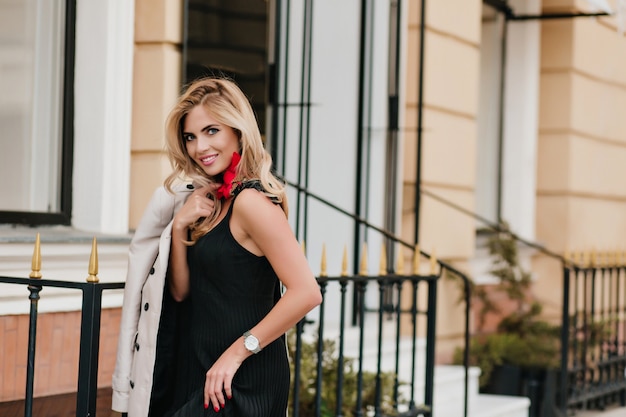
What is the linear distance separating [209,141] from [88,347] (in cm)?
71

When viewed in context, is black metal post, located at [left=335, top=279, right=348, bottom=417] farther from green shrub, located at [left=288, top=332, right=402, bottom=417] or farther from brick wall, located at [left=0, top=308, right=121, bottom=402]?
brick wall, located at [left=0, top=308, right=121, bottom=402]

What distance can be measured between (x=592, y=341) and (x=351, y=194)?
8.27 feet

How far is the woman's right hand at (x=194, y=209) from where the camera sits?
11.3 feet

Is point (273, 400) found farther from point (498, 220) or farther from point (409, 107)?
point (498, 220)

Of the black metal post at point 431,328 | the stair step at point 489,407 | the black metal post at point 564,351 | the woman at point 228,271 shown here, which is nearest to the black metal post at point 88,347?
the woman at point 228,271

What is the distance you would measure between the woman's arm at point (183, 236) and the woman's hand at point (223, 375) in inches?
10.8

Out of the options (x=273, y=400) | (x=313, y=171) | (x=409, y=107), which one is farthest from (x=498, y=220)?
(x=273, y=400)

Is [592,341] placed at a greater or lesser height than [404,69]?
lesser

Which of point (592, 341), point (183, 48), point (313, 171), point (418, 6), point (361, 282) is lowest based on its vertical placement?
point (592, 341)

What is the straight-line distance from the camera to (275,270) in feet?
10.9

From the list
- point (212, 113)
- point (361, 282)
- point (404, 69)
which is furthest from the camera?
point (404, 69)

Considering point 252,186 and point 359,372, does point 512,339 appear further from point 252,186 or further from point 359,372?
point 252,186

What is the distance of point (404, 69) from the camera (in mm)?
8070

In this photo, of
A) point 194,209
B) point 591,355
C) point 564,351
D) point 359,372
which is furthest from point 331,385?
point 591,355
